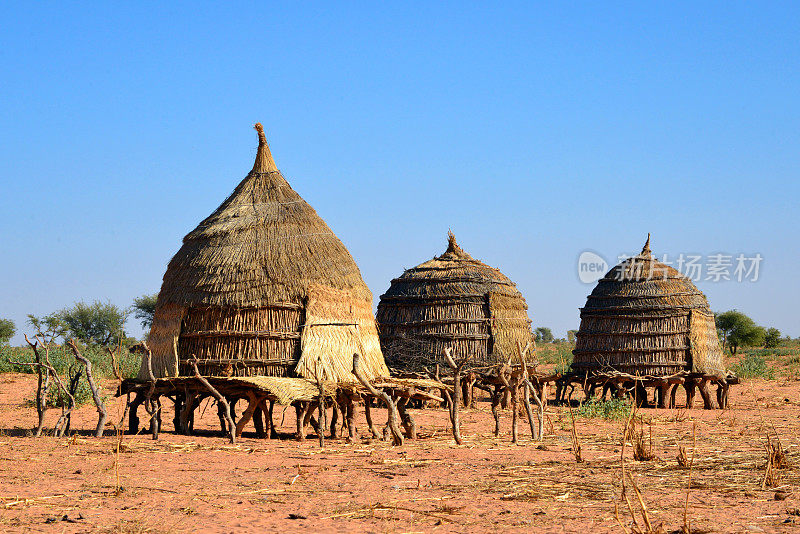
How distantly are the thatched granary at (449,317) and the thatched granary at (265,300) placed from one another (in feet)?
21.3

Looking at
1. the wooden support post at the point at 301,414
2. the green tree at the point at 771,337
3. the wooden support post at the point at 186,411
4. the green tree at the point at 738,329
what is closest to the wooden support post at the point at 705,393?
the wooden support post at the point at 301,414

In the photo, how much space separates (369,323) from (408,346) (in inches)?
267

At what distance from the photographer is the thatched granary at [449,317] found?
25500 mm

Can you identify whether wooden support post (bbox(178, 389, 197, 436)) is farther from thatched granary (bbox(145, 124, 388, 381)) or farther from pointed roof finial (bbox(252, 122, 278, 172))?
pointed roof finial (bbox(252, 122, 278, 172))

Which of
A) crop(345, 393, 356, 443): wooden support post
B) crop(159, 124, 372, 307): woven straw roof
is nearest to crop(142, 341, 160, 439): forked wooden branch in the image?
crop(159, 124, 372, 307): woven straw roof

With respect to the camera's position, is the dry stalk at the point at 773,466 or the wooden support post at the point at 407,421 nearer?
the dry stalk at the point at 773,466

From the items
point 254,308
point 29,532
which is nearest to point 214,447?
point 254,308

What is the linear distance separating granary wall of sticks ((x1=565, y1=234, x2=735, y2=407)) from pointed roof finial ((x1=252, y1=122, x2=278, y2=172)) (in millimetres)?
11047

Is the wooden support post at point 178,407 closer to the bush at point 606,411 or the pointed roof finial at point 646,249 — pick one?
the bush at point 606,411

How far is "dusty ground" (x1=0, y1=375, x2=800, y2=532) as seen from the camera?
839 cm

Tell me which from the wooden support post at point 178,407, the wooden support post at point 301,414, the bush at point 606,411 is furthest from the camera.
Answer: the bush at point 606,411

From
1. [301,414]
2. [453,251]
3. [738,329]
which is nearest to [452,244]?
[453,251]

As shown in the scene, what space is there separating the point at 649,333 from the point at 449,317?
5662 mm

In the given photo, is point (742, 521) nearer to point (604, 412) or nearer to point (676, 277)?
point (604, 412)
